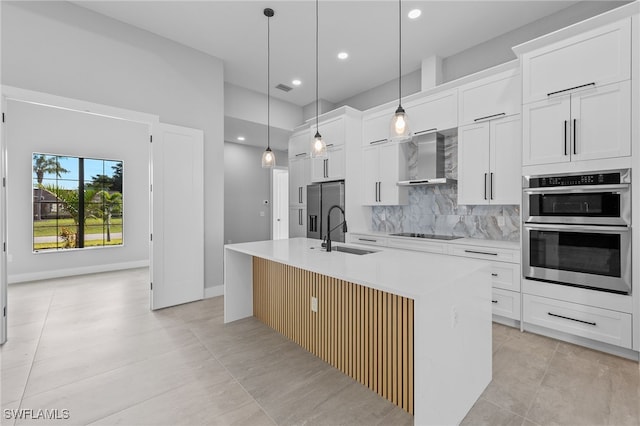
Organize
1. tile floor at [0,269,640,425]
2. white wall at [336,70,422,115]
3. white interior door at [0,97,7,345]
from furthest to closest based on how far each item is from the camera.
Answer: white wall at [336,70,422,115] → white interior door at [0,97,7,345] → tile floor at [0,269,640,425]

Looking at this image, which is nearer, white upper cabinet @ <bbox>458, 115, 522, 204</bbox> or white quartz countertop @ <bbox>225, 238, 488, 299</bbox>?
white quartz countertop @ <bbox>225, 238, 488, 299</bbox>

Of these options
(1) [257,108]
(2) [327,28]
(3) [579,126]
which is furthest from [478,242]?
(1) [257,108]

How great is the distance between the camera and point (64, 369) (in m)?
2.21

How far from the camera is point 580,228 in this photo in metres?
2.50

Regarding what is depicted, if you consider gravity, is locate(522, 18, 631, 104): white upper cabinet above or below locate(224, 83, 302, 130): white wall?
below

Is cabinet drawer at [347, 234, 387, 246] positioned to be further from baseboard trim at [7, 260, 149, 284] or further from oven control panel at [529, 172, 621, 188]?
baseboard trim at [7, 260, 149, 284]

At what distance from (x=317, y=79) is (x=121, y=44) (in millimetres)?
2582

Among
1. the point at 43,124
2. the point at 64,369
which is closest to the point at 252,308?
the point at 64,369

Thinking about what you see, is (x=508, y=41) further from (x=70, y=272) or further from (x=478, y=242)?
(x=70, y=272)

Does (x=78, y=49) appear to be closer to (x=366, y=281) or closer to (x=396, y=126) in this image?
(x=396, y=126)

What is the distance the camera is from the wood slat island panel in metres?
1.78

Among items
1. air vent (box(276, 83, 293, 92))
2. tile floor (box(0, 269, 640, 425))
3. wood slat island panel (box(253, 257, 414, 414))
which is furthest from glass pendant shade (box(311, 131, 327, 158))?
air vent (box(276, 83, 293, 92))

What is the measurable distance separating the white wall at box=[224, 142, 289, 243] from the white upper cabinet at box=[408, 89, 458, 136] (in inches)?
176

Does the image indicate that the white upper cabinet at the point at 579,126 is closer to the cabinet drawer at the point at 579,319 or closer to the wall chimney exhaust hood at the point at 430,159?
the wall chimney exhaust hood at the point at 430,159
